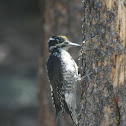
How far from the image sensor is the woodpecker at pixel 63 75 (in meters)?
3.96

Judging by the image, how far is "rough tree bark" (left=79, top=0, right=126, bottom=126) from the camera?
9.64 feet

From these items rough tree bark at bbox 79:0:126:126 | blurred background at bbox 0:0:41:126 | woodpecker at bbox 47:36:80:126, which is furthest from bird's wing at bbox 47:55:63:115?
blurred background at bbox 0:0:41:126

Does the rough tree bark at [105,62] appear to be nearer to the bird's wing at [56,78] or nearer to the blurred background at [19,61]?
the bird's wing at [56,78]

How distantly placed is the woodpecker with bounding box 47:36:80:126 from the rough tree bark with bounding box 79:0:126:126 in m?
0.79

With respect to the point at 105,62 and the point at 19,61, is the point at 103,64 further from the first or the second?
the point at 19,61

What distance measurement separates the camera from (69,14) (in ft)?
17.4

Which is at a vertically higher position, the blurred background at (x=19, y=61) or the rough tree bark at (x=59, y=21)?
the rough tree bark at (x=59, y=21)

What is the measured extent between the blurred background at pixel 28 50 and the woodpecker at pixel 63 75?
128 cm

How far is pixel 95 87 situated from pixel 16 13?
355 inches

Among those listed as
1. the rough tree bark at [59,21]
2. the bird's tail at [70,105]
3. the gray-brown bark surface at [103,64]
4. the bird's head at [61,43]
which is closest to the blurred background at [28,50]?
the rough tree bark at [59,21]

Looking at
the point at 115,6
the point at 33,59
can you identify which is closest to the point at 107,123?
the point at 115,6

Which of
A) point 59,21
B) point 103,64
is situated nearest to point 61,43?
point 103,64

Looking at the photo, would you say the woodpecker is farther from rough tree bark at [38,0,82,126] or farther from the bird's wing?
rough tree bark at [38,0,82,126]

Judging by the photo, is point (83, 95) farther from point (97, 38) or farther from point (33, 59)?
point (33, 59)
